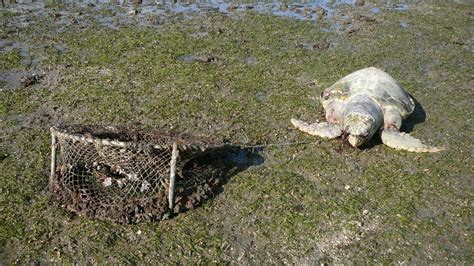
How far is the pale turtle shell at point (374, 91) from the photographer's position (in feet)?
29.9

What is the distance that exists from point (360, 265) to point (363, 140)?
2.82 meters

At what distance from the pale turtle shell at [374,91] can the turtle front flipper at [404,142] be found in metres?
0.77

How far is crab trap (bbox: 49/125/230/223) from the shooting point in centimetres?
628

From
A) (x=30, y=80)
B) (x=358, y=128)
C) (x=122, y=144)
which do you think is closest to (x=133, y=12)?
(x=30, y=80)

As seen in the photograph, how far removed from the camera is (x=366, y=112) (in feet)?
27.4

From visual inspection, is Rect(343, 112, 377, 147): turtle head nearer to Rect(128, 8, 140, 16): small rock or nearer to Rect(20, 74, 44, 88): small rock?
Answer: Rect(20, 74, 44, 88): small rock

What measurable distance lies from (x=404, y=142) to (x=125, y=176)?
5.04m

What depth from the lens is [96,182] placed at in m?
6.89

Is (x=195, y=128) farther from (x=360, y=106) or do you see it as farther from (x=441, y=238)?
(x=441, y=238)

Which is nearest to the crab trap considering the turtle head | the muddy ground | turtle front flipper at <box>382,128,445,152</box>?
the muddy ground

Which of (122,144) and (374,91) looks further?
(374,91)

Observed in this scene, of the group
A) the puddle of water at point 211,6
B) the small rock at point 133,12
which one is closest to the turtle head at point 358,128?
the puddle of water at point 211,6

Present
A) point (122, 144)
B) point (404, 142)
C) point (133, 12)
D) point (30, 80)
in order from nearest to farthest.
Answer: point (122, 144)
point (404, 142)
point (30, 80)
point (133, 12)

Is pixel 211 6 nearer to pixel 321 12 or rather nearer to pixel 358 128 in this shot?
pixel 321 12
